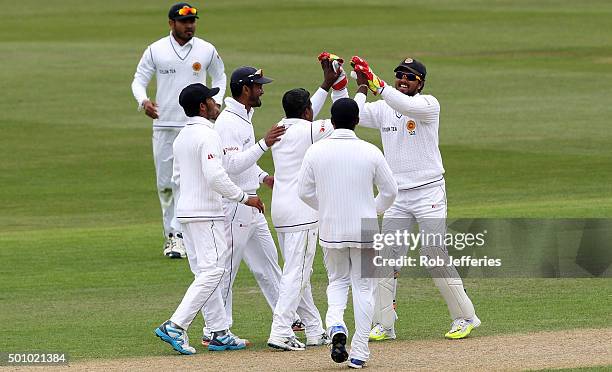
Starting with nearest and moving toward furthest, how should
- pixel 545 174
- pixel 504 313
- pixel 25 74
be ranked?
pixel 504 313 < pixel 545 174 < pixel 25 74

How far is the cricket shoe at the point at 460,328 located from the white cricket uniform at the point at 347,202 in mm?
1343

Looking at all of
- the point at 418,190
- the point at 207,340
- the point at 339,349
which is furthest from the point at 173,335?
the point at 418,190

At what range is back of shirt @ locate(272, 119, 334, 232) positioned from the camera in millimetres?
12438

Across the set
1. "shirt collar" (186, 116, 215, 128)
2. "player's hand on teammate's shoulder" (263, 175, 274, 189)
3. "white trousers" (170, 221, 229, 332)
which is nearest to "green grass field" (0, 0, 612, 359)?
"white trousers" (170, 221, 229, 332)

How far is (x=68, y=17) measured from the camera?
59469mm

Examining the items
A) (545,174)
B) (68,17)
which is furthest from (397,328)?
(68,17)

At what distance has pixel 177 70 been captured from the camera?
17.9 meters

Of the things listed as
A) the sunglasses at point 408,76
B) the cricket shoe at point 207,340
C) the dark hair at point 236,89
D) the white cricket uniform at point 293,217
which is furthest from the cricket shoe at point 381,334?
the dark hair at point 236,89

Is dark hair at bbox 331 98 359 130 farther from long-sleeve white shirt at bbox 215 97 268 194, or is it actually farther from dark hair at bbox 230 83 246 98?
dark hair at bbox 230 83 246 98

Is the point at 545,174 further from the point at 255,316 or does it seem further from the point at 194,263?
the point at 194,263

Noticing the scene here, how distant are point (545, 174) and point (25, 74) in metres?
20.2

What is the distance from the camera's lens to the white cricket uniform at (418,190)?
12781mm

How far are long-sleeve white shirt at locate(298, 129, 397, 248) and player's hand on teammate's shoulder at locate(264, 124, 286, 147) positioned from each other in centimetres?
73

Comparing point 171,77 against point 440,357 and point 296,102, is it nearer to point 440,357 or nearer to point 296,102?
point 296,102
